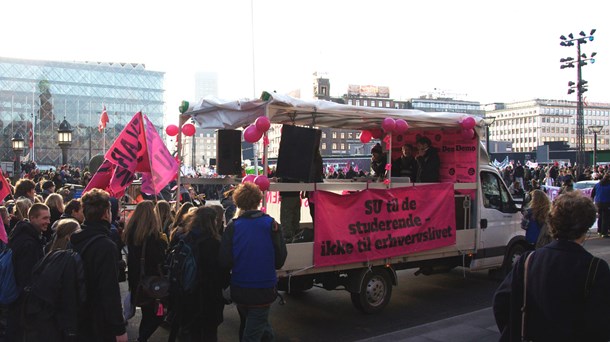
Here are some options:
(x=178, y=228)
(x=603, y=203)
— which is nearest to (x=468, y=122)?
(x=178, y=228)

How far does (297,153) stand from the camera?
7.27 m

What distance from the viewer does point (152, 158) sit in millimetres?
7812

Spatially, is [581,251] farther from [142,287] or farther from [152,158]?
[152,158]

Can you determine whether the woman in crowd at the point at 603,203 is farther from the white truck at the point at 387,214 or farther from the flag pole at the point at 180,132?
the flag pole at the point at 180,132

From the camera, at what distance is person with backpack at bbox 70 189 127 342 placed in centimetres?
386

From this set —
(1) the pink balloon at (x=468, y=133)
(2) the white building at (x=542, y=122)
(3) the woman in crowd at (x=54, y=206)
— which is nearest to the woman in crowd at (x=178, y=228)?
(3) the woman in crowd at (x=54, y=206)

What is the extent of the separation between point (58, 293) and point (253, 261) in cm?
164

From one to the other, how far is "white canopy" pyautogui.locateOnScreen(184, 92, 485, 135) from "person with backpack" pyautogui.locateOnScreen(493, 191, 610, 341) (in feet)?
13.9

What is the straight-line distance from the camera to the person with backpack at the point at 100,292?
3863mm

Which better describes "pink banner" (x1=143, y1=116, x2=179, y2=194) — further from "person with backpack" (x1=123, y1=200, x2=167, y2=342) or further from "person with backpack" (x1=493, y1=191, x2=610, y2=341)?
"person with backpack" (x1=493, y1=191, x2=610, y2=341)

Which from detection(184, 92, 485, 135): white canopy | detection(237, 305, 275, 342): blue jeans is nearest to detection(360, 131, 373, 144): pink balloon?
detection(184, 92, 485, 135): white canopy

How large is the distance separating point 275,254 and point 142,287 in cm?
160

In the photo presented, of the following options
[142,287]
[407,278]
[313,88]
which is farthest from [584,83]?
[313,88]

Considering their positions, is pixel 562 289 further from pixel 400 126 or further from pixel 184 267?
pixel 400 126
